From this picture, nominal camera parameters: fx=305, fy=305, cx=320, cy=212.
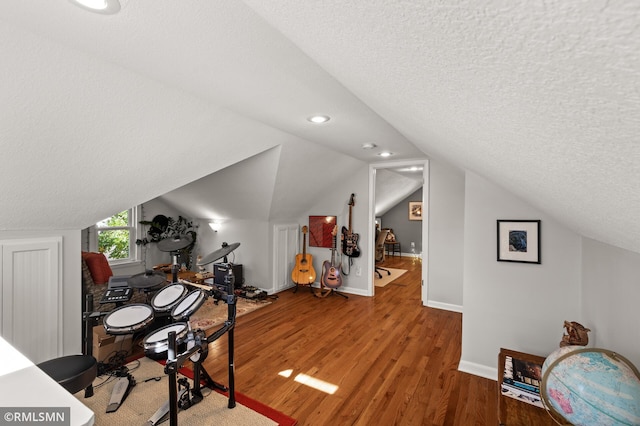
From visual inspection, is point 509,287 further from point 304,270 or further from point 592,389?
point 304,270

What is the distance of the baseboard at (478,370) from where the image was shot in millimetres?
2572

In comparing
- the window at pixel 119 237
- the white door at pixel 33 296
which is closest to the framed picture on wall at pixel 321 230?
the window at pixel 119 237

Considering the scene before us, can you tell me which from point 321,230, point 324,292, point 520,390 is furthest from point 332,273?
point 520,390

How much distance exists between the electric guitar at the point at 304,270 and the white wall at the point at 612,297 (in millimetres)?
3636

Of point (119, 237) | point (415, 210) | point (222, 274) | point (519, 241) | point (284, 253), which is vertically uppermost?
point (415, 210)

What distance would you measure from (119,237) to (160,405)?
4.56 m

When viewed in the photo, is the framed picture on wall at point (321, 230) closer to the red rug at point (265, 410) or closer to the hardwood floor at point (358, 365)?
the hardwood floor at point (358, 365)

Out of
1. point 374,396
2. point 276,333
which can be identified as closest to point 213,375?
point 276,333

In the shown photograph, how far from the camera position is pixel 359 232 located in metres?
5.08

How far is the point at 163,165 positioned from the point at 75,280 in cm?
128

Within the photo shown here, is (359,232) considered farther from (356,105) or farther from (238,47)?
(238,47)

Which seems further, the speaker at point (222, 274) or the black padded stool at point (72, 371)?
the speaker at point (222, 274)

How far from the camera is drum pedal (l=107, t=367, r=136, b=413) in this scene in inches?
84.0

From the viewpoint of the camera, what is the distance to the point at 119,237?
5.79 m
